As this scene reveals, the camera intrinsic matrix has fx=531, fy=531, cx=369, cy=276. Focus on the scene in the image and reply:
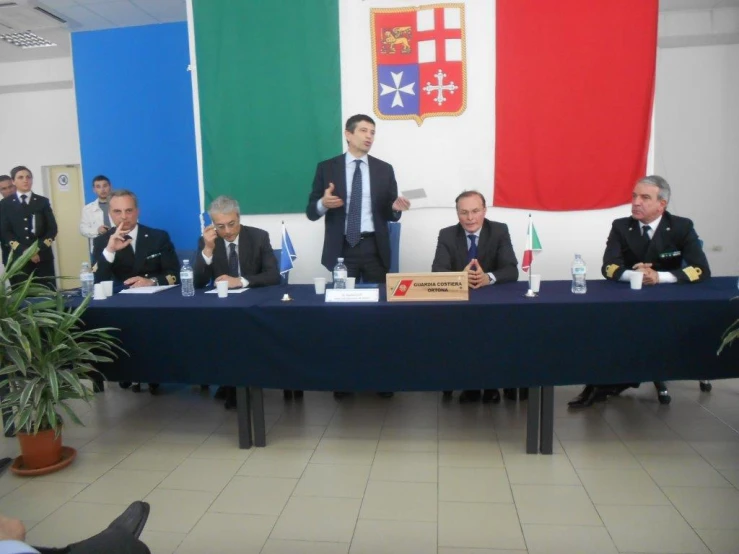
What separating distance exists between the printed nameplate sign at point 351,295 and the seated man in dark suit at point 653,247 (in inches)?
47.0

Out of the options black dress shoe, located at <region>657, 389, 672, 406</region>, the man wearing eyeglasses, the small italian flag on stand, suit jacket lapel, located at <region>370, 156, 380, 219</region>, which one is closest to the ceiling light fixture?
the man wearing eyeglasses

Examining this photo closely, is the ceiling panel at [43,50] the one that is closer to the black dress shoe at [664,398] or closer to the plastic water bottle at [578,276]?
the plastic water bottle at [578,276]

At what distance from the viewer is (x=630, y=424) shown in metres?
2.47

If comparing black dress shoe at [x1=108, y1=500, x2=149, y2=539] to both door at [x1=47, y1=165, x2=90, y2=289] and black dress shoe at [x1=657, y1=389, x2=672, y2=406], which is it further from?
door at [x1=47, y1=165, x2=90, y2=289]

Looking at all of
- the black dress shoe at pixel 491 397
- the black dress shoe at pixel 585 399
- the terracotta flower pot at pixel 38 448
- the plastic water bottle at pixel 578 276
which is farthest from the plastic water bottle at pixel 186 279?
the black dress shoe at pixel 585 399

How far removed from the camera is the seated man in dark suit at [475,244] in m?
2.66

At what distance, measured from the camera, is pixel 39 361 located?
2.04 metres

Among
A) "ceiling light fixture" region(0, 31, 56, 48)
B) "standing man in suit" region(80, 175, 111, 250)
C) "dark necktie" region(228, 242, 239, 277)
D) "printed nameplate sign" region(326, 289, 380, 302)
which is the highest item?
"ceiling light fixture" region(0, 31, 56, 48)

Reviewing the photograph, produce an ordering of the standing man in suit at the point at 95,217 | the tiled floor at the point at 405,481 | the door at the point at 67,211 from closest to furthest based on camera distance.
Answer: the tiled floor at the point at 405,481 → the standing man in suit at the point at 95,217 → the door at the point at 67,211

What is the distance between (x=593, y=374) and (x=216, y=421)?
1.78 meters

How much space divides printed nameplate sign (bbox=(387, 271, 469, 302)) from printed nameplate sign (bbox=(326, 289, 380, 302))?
101mm

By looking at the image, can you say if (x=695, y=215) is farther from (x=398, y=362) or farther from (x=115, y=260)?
(x=115, y=260)

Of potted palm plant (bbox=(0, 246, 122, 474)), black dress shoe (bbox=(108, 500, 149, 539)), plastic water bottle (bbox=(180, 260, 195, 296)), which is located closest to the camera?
black dress shoe (bbox=(108, 500, 149, 539))

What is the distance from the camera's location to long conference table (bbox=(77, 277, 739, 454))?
2.03m
